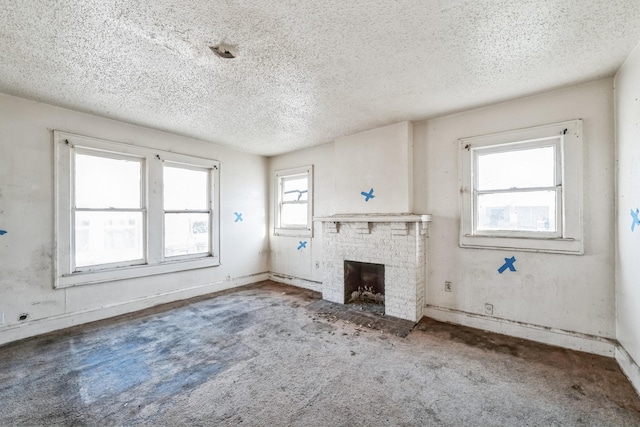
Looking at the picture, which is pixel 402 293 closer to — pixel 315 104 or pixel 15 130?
pixel 315 104

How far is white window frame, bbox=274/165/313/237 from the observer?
4.84 m

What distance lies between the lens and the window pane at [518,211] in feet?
9.05

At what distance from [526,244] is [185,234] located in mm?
4663

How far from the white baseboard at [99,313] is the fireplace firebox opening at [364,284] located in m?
2.21

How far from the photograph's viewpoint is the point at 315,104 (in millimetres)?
3012

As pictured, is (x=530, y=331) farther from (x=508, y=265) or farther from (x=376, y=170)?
(x=376, y=170)

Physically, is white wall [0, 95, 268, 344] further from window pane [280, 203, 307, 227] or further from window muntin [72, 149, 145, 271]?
window pane [280, 203, 307, 227]

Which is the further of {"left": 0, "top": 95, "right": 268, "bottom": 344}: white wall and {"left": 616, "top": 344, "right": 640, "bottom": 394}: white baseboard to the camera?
{"left": 0, "top": 95, "right": 268, "bottom": 344}: white wall

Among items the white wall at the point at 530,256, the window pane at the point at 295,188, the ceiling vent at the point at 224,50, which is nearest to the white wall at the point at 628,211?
the white wall at the point at 530,256

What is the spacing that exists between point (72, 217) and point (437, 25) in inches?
168

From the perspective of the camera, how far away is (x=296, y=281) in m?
5.02

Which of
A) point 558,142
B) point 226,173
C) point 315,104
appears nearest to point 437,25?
point 315,104

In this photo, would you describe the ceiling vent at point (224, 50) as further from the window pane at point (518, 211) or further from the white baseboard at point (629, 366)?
the white baseboard at point (629, 366)

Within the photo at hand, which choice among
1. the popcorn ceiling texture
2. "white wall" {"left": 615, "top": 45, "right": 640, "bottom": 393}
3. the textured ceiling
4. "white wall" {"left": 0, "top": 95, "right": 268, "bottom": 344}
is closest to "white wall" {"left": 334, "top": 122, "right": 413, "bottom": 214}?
the popcorn ceiling texture
